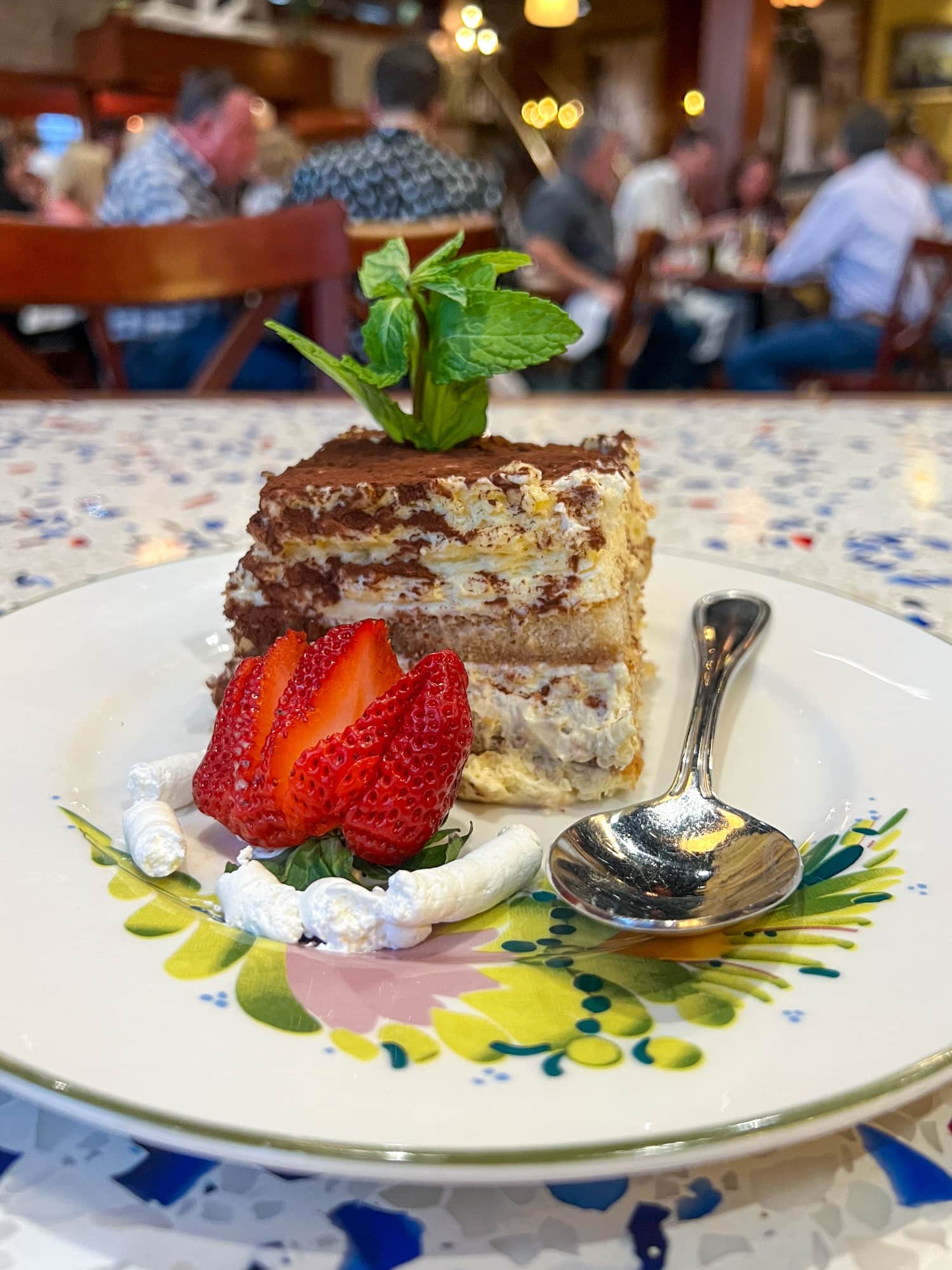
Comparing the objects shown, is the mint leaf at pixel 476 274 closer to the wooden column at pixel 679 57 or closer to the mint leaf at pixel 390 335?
the mint leaf at pixel 390 335

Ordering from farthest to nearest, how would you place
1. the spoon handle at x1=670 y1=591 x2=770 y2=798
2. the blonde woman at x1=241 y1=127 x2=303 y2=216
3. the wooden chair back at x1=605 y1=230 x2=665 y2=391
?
the blonde woman at x1=241 y1=127 x2=303 y2=216 < the wooden chair back at x1=605 y1=230 x2=665 y2=391 < the spoon handle at x1=670 y1=591 x2=770 y2=798

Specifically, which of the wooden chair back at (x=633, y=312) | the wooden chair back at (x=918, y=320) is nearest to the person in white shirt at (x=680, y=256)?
the wooden chair back at (x=633, y=312)

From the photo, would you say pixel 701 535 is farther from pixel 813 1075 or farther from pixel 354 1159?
pixel 354 1159

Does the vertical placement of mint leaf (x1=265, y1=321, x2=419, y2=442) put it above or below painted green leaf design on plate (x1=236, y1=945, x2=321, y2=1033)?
above

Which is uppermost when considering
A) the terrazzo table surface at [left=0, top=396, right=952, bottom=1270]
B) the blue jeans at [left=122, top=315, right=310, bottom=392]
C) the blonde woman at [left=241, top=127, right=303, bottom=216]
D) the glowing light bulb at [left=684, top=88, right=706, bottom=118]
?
the glowing light bulb at [left=684, top=88, right=706, bottom=118]

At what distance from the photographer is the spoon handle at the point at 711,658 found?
0.88 metres

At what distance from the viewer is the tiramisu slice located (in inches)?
38.2

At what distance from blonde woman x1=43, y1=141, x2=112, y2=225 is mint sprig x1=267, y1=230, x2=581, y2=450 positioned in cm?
609

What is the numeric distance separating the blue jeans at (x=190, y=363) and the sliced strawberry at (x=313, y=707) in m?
2.90

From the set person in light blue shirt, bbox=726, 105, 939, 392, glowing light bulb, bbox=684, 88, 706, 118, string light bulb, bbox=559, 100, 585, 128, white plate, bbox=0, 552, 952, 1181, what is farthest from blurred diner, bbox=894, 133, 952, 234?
string light bulb, bbox=559, 100, 585, 128

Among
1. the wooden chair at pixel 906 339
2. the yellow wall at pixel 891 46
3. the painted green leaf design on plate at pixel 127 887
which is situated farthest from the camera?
the yellow wall at pixel 891 46

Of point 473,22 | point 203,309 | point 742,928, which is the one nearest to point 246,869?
point 742,928

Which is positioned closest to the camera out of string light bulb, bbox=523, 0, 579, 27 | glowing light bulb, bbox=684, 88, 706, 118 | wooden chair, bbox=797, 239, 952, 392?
wooden chair, bbox=797, 239, 952, 392

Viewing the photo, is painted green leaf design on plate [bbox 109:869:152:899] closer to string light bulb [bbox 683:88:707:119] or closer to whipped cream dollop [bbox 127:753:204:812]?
whipped cream dollop [bbox 127:753:204:812]
